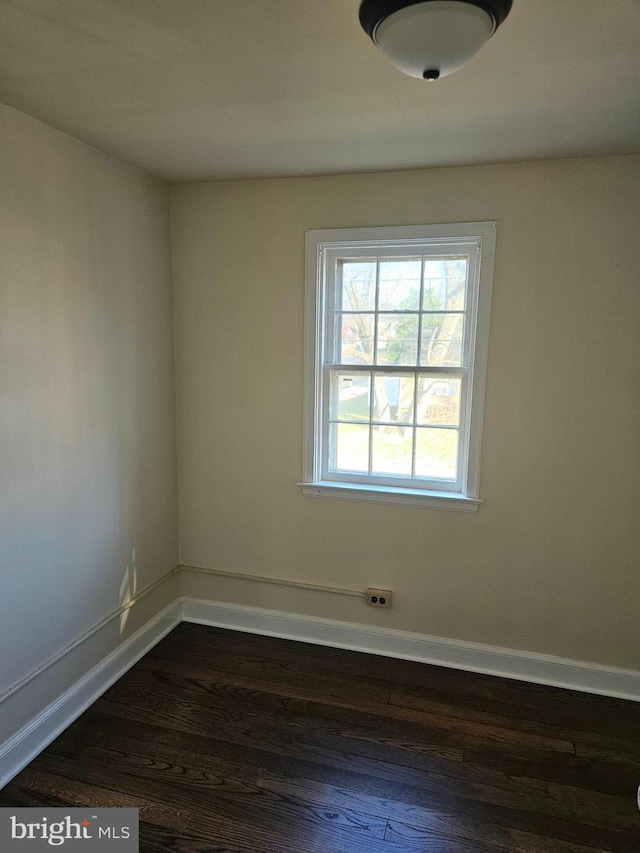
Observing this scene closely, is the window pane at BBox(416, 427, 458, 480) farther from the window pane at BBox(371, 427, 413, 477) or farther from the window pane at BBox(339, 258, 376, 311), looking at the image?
the window pane at BBox(339, 258, 376, 311)

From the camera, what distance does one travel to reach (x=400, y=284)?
2.76 meters

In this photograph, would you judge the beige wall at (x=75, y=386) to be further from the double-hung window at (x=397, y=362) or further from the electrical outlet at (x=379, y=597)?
the electrical outlet at (x=379, y=597)

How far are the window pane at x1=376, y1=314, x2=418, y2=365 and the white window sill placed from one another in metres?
0.69

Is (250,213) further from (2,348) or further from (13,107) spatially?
(2,348)

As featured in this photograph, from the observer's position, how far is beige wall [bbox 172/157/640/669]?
2.44 metres

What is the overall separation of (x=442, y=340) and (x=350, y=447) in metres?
0.77

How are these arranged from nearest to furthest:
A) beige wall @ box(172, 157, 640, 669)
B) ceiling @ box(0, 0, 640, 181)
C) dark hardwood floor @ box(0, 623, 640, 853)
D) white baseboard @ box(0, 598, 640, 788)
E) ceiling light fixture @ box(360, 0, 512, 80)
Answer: ceiling light fixture @ box(360, 0, 512, 80) → ceiling @ box(0, 0, 640, 181) → dark hardwood floor @ box(0, 623, 640, 853) → white baseboard @ box(0, 598, 640, 788) → beige wall @ box(172, 157, 640, 669)

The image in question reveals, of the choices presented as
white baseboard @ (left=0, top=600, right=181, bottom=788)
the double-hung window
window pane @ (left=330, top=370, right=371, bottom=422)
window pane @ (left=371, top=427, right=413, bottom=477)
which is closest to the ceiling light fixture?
the double-hung window

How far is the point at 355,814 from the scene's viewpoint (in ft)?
6.35

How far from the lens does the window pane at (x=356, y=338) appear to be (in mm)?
2834

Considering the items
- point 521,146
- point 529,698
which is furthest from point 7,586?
point 521,146

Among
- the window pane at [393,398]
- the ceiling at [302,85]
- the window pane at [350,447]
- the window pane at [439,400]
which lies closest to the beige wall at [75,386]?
the ceiling at [302,85]

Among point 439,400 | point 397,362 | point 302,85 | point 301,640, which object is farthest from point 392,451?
point 302,85

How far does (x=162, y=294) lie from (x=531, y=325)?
194 cm
